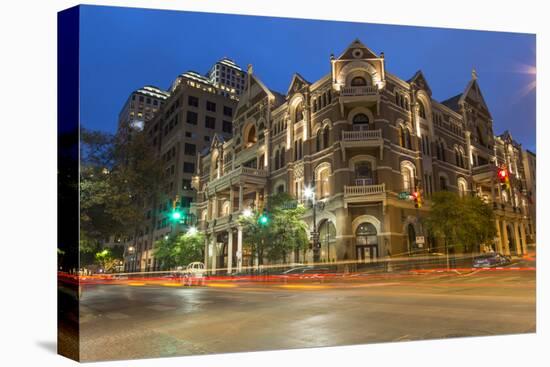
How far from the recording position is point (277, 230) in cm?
1592

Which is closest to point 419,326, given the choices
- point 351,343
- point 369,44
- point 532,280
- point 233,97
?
point 351,343

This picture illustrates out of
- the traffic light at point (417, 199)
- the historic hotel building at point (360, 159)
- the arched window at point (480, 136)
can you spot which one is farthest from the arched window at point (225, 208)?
the arched window at point (480, 136)

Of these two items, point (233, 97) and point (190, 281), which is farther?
point (233, 97)

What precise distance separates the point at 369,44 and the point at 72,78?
8.94 metres

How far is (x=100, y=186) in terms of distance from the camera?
1105 cm

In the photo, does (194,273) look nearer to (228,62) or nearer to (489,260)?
(228,62)

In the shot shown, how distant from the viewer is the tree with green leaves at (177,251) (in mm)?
13141

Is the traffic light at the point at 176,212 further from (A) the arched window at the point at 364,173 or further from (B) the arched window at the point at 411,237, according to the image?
(B) the arched window at the point at 411,237

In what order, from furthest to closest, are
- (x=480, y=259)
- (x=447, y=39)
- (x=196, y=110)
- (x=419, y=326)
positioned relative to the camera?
(x=480, y=259), (x=196, y=110), (x=447, y=39), (x=419, y=326)

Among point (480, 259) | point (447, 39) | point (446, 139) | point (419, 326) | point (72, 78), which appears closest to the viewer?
point (72, 78)

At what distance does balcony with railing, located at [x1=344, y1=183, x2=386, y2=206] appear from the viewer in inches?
693

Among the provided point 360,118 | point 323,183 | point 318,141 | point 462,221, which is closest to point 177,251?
point 323,183

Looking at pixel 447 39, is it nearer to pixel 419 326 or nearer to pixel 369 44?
pixel 369 44

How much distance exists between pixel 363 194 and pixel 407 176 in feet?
7.70
